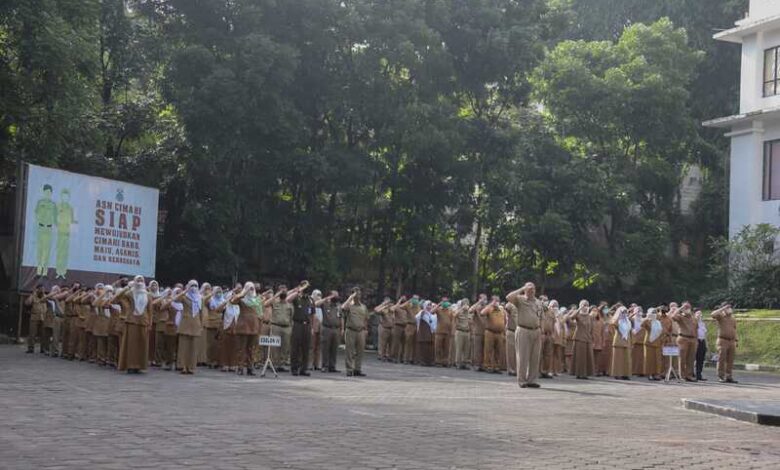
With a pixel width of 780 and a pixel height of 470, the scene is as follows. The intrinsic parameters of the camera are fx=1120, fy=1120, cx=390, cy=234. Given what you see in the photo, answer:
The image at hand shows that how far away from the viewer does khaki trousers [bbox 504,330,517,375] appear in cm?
2700

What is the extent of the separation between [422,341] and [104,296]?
10.1 m

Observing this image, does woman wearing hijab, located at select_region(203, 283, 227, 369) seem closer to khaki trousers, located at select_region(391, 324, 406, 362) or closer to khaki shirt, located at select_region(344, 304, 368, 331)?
khaki shirt, located at select_region(344, 304, 368, 331)

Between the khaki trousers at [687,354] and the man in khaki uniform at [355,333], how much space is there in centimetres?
886

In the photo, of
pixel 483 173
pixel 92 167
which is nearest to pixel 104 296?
pixel 92 167

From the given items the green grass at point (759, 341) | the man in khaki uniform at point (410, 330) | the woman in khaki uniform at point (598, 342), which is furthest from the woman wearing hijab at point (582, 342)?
the green grass at point (759, 341)

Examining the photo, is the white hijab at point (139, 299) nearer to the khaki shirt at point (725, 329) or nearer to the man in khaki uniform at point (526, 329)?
the man in khaki uniform at point (526, 329)

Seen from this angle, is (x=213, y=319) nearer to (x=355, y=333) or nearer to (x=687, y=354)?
(x=355, y=333)

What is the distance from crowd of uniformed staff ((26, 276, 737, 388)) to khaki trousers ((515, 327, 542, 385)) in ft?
0.08

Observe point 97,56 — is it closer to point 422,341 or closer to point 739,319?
point 422,341

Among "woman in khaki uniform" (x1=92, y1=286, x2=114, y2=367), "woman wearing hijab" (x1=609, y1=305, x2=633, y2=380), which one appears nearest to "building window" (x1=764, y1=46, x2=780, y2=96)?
"woman wearing hijab" (x1=609, y1=305, x2=633, y2=380)

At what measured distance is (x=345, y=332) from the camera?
80.7ft

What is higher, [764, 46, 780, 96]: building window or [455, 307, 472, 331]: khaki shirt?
[764, 46, 780, 96]: building window

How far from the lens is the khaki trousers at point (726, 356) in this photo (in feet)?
89.8

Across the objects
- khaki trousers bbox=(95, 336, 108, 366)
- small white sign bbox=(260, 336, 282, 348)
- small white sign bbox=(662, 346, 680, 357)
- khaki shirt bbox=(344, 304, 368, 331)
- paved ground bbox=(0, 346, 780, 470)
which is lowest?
paved ground bbox=(0, 346, 780, 470)
